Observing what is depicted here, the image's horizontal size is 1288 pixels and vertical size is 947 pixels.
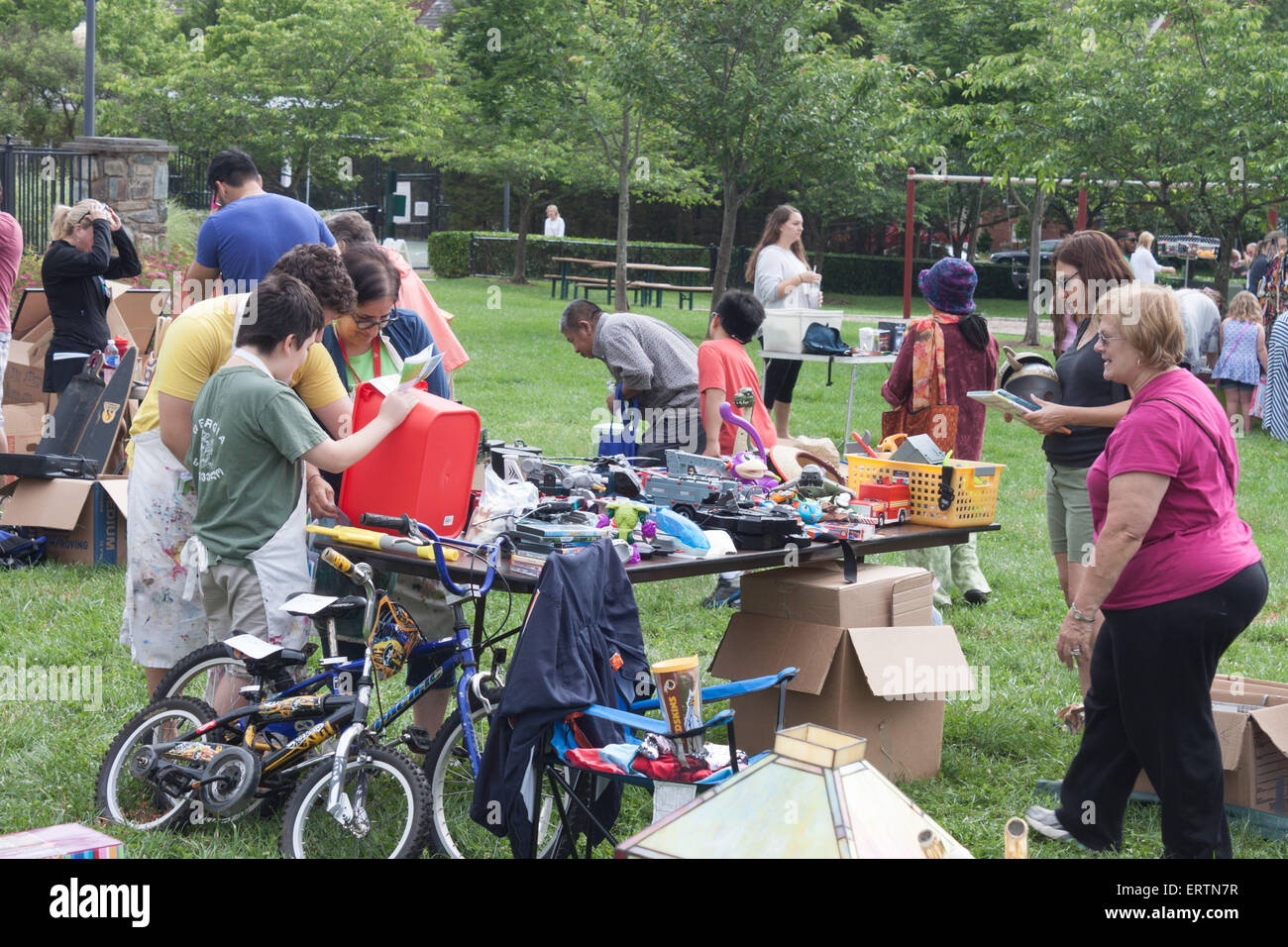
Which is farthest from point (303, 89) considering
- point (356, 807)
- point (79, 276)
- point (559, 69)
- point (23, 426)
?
point (356, 807)

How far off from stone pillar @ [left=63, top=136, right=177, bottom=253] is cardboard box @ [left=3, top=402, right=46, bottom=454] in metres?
6.07

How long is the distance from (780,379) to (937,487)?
5.12 meters

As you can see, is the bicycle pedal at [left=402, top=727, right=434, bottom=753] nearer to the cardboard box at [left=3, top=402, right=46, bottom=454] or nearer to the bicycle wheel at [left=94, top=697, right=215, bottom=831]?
the bicycle wheel at [left=94, top=697, right=215, bottom=831]

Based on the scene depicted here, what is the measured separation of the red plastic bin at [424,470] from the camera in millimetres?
3908

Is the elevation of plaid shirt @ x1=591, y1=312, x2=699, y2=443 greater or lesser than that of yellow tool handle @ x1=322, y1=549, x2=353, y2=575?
greater

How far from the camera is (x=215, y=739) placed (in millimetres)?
3857

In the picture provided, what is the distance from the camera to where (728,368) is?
19.5 ft

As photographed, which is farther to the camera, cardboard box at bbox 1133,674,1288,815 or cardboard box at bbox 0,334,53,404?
cardboard box at bbox 0,334,53,404

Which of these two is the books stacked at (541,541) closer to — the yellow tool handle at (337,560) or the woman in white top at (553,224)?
the yellow tool handle at (337,560)

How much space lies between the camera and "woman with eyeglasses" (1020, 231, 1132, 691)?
473cm

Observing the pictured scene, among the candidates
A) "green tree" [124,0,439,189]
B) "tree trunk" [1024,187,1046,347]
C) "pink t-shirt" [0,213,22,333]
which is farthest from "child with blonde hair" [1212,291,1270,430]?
"green tree" [124,0,439,189]

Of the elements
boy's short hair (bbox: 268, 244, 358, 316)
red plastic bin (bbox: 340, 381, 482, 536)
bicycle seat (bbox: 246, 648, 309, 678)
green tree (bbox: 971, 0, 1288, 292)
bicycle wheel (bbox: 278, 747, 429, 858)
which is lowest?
bicycle wheel (bbox: 278, 747, 429, 858)

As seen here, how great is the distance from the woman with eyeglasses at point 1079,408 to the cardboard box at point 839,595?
24.7 inches

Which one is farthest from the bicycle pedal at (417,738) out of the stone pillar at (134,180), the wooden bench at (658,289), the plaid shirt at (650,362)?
the wooden bench at (658,289)
